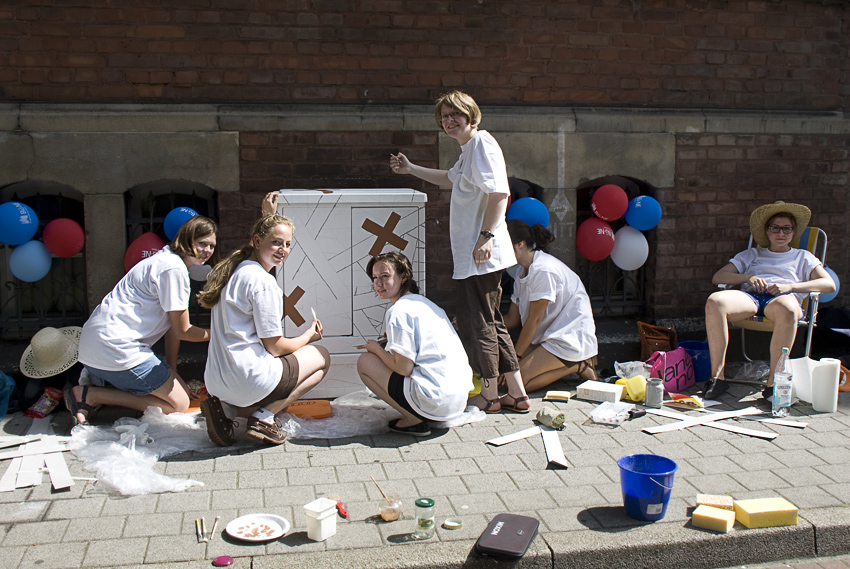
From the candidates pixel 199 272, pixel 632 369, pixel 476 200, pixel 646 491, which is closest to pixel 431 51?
pixel 476 200

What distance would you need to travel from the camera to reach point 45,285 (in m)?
5.88

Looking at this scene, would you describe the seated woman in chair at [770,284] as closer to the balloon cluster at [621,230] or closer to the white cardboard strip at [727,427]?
the white cardboard strip at [727,427]

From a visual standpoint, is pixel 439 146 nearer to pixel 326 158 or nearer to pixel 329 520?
pixel 326 158

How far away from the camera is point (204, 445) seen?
14.1 feet

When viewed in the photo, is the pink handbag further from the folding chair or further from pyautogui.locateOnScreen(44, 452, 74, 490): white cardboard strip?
pyautogui.locateOnScreen(44, 452, 74, 490): white cardboard strip

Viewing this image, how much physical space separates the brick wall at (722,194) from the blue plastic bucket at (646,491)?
10.9ft

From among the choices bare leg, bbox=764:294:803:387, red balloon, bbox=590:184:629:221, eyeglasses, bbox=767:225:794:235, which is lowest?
bare leg, bbox=764:294:803:387

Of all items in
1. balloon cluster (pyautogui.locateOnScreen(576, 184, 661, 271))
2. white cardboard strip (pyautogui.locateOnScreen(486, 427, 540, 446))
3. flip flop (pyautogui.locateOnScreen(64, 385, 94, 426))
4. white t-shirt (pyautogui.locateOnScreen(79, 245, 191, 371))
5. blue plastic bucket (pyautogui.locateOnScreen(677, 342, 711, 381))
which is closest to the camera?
white cardboard strip (pyautogui.locateOnScreen(486, 427, 540, 446))

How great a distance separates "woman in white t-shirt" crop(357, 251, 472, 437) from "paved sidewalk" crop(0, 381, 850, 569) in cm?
21

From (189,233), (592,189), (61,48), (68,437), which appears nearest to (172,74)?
(61,48)

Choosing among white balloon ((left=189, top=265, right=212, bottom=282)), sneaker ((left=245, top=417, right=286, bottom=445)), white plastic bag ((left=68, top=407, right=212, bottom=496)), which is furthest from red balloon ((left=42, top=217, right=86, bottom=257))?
sneaker ((left=245, top=417, right=286, bottom=445))

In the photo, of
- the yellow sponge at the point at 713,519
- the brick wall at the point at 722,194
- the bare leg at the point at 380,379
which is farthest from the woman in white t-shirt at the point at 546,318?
the yellow sponge at the point at 713,519

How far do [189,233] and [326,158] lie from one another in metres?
1.53

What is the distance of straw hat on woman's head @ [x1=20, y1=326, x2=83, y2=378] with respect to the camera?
196 inches
